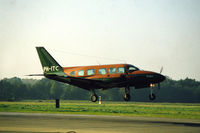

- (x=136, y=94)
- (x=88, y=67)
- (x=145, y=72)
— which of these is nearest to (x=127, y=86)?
(x=145, y=72)

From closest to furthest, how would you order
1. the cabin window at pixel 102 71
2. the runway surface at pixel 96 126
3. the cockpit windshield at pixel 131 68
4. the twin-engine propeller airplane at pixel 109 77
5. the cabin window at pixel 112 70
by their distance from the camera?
the runway surface at pixel 96 126 → the twin-engine propeller airplane at pixel 109 77 → the cockpit windshield at pixel 131 68 → the cabin window at pixel 112 70 → the cabin window at pixel 102 71

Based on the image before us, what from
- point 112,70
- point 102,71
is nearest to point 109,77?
point 112,70

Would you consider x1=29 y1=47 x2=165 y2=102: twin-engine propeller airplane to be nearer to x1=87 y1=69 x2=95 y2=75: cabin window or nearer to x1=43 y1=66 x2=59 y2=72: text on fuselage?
x1=87 y1=69 x2=95 y2=75: cabin window

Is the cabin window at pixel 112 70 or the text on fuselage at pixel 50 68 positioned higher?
the text on fuselage at pixel 50 68

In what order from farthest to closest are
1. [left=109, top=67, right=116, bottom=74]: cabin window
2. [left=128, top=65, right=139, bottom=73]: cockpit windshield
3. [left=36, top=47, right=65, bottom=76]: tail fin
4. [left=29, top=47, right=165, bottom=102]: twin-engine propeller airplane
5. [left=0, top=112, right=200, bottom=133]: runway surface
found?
[left=36, top=47, right=65, bottom=76]: tail fin, [left=109, top=67, right=116, bottom=74]: cabin window, [left=128, top=65, right=139, bottom=73]: cockpit windshield, [left=29, top=47, right=165, bottom=102]: twin-engine propeller airplane, [left=0, top=112, right=200, bottom=133]: runway surface

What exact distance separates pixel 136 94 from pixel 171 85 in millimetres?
24842

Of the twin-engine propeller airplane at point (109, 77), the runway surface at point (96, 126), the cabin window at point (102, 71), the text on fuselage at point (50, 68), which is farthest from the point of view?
the text on fuselage at point (50, 68)

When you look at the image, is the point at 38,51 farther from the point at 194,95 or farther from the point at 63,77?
the point at 194,95

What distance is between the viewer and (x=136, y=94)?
7096 inches

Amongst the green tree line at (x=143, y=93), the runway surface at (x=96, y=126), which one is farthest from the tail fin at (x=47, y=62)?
the green tree line at (x=143, y=93)

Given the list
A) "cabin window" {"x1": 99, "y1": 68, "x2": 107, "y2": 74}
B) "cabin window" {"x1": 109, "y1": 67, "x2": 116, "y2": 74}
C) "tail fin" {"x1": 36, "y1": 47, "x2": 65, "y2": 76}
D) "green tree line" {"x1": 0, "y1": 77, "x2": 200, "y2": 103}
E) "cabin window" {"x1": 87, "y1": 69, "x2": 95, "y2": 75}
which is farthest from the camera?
"green tree line" {"x1": 0, "y1": 77, "x2": 200, "y2": 103}

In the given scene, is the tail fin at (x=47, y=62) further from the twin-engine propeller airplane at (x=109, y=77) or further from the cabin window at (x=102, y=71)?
the cabin window at (x=102, y=71)

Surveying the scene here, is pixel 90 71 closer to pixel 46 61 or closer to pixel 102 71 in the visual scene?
pixel 102 71

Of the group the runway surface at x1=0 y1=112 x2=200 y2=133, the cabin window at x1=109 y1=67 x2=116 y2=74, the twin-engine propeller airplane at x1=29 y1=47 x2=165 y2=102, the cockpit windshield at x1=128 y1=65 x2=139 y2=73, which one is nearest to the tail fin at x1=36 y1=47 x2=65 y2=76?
the twin-engine propeller airplane at x1=29 y1=47 x2=165 y2=102
